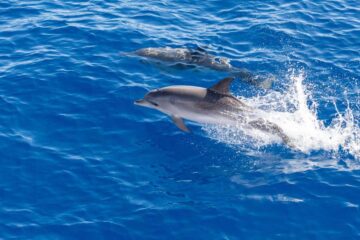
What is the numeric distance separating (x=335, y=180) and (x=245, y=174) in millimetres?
2565

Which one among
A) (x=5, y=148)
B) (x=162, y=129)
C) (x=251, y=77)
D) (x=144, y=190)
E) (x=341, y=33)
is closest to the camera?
(x=144, y=190)

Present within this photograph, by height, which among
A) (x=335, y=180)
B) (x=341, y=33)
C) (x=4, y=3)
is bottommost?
(x=335, y=180)

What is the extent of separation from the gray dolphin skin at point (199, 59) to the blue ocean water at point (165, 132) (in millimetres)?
329

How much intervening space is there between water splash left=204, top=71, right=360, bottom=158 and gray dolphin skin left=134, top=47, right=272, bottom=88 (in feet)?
4.56

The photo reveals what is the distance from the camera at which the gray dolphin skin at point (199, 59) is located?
789 inches

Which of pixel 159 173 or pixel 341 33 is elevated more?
pixel 341 33

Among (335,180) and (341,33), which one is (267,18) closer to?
(341,33)

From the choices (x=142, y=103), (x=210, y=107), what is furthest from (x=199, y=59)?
(x=210, y=107)

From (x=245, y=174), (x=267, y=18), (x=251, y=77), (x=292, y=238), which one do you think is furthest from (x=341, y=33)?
(x=292, y=238)

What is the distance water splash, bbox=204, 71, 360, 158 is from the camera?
668 inches

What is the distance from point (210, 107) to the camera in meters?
16.4

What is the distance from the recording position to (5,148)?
16.3 meters

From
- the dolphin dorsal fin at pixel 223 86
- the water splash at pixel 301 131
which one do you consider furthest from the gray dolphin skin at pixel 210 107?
the water splash at pixel 301 131

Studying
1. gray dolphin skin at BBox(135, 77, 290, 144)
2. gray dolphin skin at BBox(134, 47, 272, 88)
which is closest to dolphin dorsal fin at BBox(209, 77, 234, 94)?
gray dolphin skin at BBox(135, 77, 290, 144)
